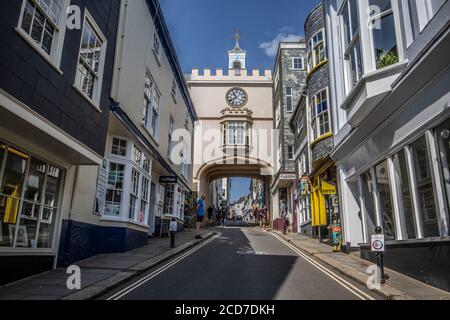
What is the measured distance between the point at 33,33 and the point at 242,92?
1213 inches

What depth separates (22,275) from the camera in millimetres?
7391

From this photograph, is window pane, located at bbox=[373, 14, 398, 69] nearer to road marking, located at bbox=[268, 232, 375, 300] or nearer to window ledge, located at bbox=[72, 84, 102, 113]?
Answer: road marking, located at bbox=[268, 232, 375, 300]

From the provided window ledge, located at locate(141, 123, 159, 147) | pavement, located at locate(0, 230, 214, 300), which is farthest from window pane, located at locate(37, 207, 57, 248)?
window ledge, located at locate(141, 123, 159, 147)

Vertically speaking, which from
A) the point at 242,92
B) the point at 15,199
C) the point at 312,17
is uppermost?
the point at 242,92

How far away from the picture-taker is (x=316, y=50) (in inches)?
702

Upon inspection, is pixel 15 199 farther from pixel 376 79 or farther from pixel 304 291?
pixel 376 79

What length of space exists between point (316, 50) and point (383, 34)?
8.38 meters

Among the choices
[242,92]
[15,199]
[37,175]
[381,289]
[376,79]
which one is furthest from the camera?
[242,92]

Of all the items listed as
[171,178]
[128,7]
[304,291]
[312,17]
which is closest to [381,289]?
[304,291]

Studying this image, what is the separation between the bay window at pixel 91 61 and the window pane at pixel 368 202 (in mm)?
8712

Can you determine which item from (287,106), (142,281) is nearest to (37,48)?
(142,281)

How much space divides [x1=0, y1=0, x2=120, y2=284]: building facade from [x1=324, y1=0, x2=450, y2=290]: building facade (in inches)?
288
